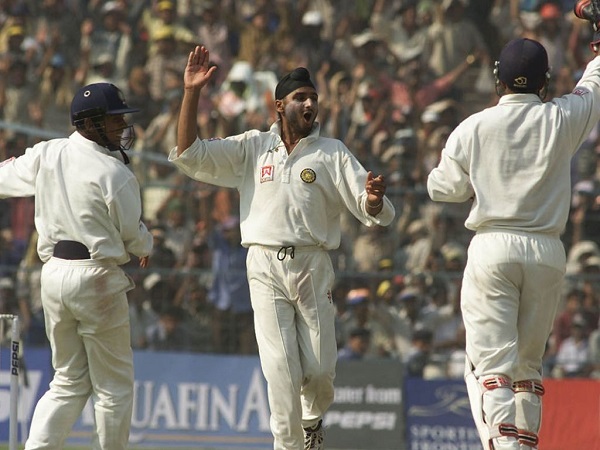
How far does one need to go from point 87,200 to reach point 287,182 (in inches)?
56.2

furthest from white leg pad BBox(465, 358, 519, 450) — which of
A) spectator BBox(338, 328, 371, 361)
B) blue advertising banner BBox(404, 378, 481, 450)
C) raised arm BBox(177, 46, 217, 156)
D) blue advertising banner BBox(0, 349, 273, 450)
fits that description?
spectator BBox(338, 328, 371, 361)

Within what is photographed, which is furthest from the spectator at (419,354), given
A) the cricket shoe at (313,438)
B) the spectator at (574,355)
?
the cricket shoe at (313,438)

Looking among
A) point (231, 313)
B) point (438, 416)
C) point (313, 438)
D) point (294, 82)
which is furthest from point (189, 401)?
point (294, 82)

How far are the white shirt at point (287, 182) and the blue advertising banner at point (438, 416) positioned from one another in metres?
5.62

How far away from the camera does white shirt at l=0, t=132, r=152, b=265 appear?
9016 mm

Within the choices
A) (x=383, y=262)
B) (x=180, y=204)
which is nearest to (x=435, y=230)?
(x=383, y=262)

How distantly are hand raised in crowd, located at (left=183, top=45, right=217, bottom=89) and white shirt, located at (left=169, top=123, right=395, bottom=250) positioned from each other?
45 centimetres

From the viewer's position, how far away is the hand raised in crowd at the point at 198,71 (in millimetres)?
9344

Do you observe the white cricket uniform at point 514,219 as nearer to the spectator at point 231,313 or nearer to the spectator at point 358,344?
the spectator at point 358,344

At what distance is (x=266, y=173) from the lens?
9.59 metres

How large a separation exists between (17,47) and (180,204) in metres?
4.48

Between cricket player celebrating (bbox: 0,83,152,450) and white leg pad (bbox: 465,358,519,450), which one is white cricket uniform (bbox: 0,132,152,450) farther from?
white leg pad (bbox: 465,358,519,450)

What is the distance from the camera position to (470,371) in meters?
8.98

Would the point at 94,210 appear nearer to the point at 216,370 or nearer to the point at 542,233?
the point at 542,233
